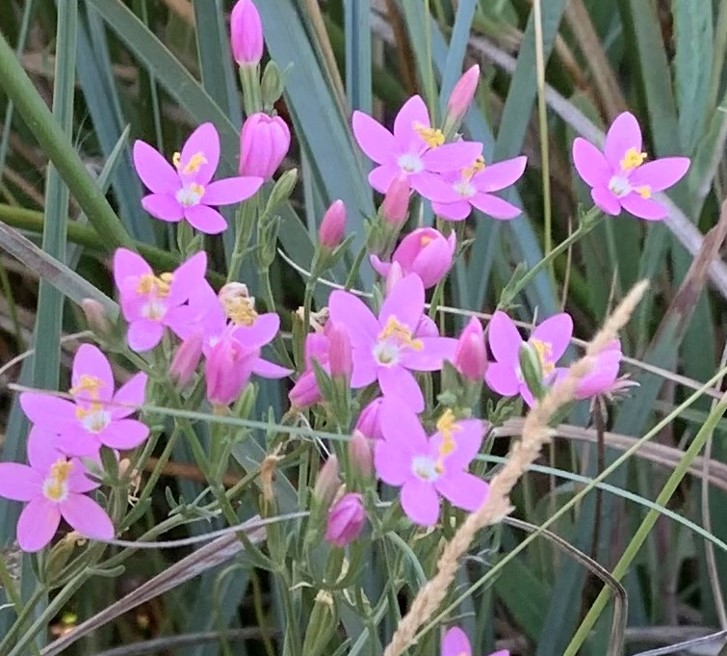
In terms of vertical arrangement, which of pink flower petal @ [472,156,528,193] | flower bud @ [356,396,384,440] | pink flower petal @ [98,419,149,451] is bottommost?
flower bud @ [356,396,384,440]

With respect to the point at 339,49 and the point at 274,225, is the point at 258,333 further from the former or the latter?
the point at 339,49

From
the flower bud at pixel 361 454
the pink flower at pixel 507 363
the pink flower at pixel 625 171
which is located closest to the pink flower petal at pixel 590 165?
the pink flower at pixel 625 171

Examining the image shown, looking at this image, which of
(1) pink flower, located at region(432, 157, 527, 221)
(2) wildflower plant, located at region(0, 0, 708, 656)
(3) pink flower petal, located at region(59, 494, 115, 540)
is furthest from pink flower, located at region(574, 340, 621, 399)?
(3) pink flower petal, located at region(59, 494, 115, 540)

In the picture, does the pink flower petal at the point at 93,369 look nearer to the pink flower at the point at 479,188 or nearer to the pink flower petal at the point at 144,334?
the pink flower petal at the point at 144,334

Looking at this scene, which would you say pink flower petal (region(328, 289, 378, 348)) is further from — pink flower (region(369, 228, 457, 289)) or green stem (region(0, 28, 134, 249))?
green stem (region(0, 28, 134, 249))

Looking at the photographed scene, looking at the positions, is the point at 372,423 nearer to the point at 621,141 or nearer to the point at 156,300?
the point at 156,300

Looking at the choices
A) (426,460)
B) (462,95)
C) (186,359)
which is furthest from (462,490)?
(462,95)
